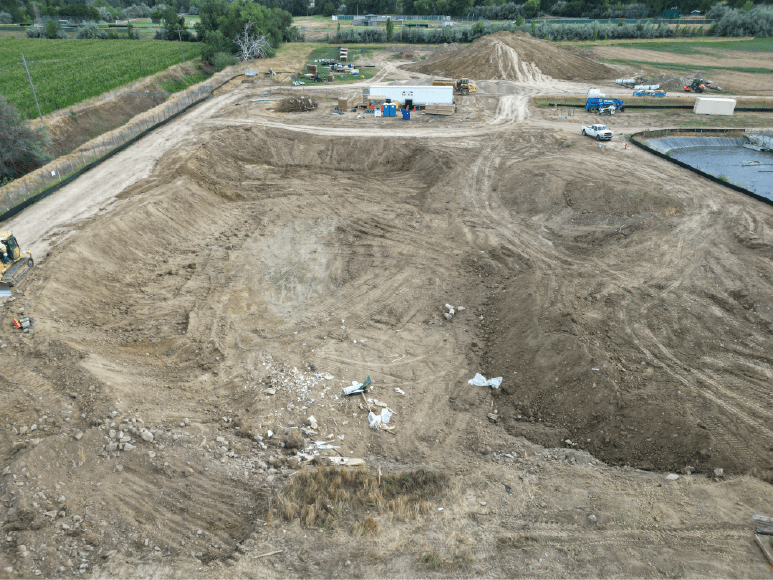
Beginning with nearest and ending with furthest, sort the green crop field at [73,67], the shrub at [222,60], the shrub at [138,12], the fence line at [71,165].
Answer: the fence line at [71,165] → the green crop field at [73,67] → the shrub at [222,60] → the shrub at [138,12]

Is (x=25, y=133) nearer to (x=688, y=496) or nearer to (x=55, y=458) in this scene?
(x=55, y=458)

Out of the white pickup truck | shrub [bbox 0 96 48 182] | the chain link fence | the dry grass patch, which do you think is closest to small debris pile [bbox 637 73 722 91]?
the white pickup truck

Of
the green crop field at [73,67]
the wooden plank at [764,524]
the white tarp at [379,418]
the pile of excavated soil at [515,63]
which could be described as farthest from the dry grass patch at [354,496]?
the pile of excavated soil at [515,63]

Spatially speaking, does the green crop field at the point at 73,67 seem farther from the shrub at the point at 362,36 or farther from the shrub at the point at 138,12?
the shrub at the point at 138,12

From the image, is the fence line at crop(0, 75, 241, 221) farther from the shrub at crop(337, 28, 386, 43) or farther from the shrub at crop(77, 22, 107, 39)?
the shrub at crop(77, 22, 107, 39)

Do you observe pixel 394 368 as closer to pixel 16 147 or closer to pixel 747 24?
pixel 16 147

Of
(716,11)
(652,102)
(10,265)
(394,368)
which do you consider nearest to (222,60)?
(652,102)
